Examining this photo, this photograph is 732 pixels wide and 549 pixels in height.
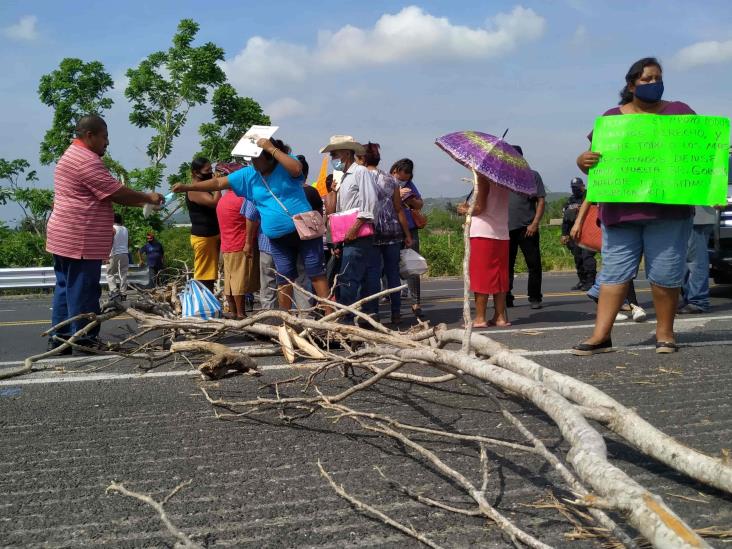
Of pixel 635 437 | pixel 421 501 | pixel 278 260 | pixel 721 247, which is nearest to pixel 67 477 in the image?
pixel 421 501

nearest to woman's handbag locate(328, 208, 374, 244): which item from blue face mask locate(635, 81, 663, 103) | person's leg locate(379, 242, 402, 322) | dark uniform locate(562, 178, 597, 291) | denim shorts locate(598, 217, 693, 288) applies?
person's leg locate(379, 242, 402, 322)

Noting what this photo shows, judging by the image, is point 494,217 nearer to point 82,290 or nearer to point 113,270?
point 82,290

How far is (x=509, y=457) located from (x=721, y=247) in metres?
7.96

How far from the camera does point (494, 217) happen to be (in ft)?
21.7

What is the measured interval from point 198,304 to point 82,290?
983 mm

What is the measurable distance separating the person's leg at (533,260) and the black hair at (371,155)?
8.01 ft

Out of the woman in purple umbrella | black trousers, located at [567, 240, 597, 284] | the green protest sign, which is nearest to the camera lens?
the green protest sign

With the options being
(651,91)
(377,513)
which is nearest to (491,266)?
(651,91)

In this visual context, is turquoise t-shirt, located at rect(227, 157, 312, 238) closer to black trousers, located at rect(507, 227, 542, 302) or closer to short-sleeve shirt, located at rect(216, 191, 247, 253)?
short-sleeve shirt, located at rect(216, 191, 247, 253)

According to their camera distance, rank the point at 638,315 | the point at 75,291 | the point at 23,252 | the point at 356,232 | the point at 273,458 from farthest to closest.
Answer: the point at 23,252 → the point at 638,315 → the point at 356,232 → the point at 75,291 → the point at 273,458

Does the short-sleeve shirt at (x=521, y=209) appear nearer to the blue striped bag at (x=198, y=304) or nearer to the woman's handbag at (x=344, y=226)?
the woman's handbag at (x=344, y=226)

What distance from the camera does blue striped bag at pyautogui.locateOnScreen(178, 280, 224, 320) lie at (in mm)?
6070

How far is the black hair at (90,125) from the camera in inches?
225

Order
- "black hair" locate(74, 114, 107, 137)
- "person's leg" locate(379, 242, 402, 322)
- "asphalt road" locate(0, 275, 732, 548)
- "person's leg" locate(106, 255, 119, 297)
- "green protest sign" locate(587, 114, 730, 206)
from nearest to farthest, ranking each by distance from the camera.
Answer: "asphalt road" locate(0, 275, 732, 548), "green protest sign" locate(587, 114, 730, 206), "black hair" locate(74, 114, 107, 137), "person's leg" locate(379, 242, 402, 322), "person's leg" locate(106, 255, 119, 297)
